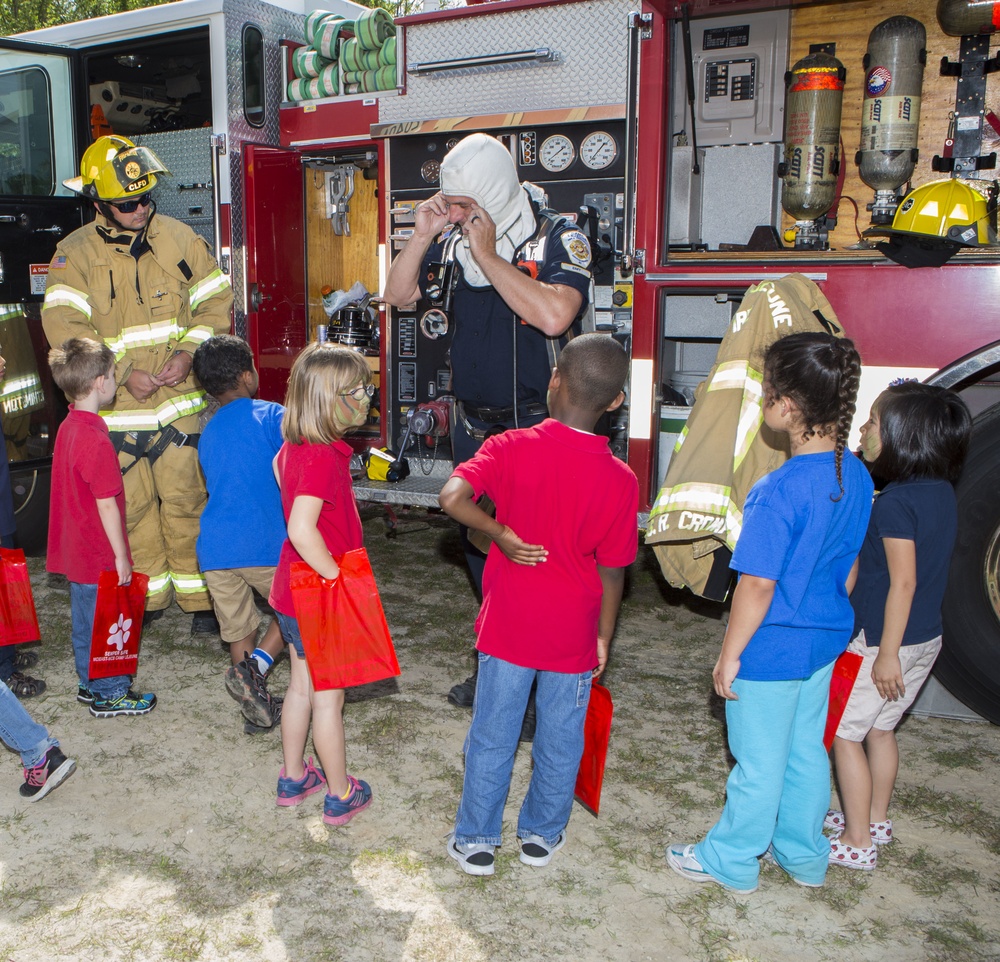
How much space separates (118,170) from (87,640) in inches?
78.3

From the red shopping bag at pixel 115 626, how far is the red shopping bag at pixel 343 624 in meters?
1.07

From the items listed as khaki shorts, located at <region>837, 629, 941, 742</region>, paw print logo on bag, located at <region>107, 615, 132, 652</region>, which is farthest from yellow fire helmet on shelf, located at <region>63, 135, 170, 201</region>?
khaki shorts, located at <region>837, 629, 941, 742</region>

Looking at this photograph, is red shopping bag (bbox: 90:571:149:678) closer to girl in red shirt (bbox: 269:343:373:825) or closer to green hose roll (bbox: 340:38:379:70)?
girl in red shirt (bbox: 269:343:373:825)

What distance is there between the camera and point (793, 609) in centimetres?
240

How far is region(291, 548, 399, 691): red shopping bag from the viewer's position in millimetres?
2684

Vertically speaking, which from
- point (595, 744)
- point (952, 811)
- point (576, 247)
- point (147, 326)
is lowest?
point (952, 811)

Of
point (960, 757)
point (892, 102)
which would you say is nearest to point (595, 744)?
point (960, 757)

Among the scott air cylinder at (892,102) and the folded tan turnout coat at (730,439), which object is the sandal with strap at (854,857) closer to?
the folded tan turnout coat at (730,439)

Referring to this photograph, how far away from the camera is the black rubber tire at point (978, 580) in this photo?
3.52m

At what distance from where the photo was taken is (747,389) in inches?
125

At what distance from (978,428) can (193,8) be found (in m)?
4.55

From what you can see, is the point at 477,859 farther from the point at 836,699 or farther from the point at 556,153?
the point at 556,153

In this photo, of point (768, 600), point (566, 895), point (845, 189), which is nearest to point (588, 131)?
point (845, 189)

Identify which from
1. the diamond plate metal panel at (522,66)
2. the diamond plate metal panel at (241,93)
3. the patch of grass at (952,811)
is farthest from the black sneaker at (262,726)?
the diamond plate metal panel at (522,66)
